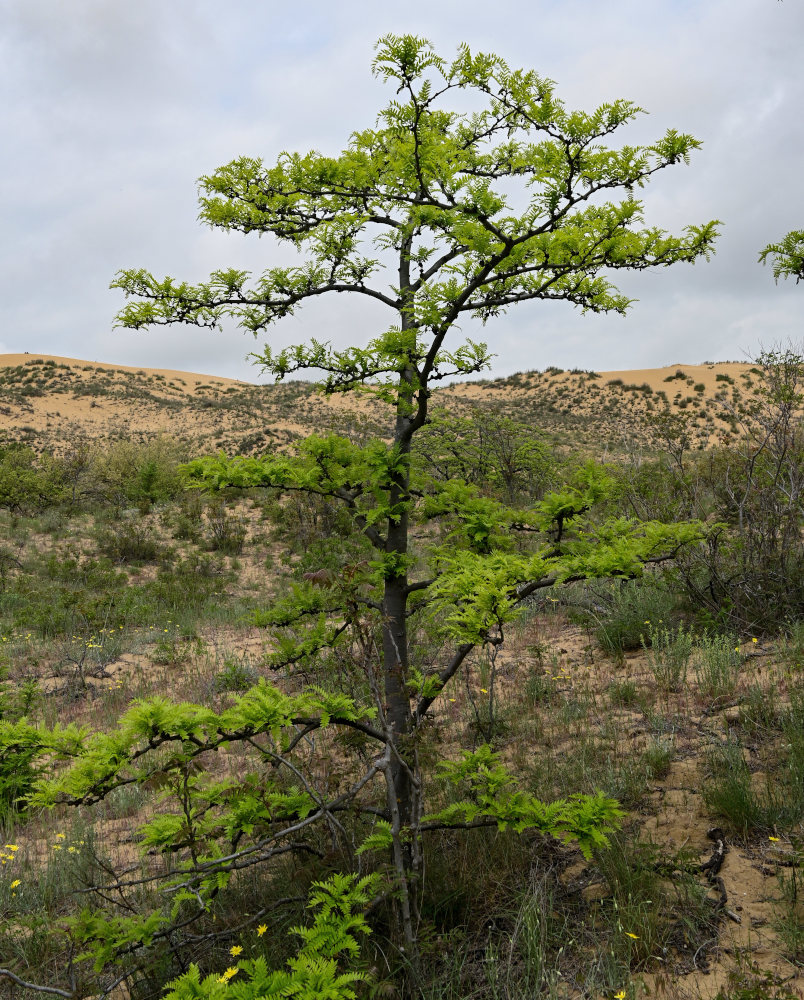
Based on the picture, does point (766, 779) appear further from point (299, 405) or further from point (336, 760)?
point (299, 405)

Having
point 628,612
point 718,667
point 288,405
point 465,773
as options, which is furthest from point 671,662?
point 288,405

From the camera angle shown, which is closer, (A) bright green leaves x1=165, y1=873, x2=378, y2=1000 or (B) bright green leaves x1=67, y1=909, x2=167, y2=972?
(A) bright green leaves x1=165, y1=873, x2=378, y2=1000

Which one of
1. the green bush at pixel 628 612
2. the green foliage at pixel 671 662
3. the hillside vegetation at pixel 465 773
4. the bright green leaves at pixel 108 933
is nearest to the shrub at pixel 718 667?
the hillside vegetation at pixel 465 773

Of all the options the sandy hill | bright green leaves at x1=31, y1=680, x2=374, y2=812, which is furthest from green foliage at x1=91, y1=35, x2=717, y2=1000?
the sandy hill

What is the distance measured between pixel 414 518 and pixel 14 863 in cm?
339

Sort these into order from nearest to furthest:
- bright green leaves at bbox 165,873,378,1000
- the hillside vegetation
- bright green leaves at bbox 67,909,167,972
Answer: bright green leaves at bbox 165,873,378,1000, bright green leaves at bbox 67,909,167,972, the hillside vegetation

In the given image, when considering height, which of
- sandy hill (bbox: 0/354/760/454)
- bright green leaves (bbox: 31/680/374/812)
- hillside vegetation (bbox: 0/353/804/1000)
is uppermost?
sandy hill (bbox: 0/354/760/454)

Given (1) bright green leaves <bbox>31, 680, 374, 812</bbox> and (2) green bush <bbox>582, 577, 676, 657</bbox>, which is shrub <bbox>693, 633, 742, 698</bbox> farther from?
(1) bright green leaves <bbox>31, 680, 374, 812</bbox>

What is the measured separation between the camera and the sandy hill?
30.9 meters

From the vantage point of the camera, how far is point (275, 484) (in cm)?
324

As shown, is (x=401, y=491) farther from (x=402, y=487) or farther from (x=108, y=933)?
(x=108, y=933)

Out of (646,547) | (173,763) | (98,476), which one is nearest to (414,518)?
(646,547)

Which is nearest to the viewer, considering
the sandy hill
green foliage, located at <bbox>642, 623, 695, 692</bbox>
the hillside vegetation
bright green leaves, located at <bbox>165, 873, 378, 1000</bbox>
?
bright green leaves, located at <bbox>165, 873, 378, 1000</bbox>

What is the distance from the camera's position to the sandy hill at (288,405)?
Result: 30938 mm
